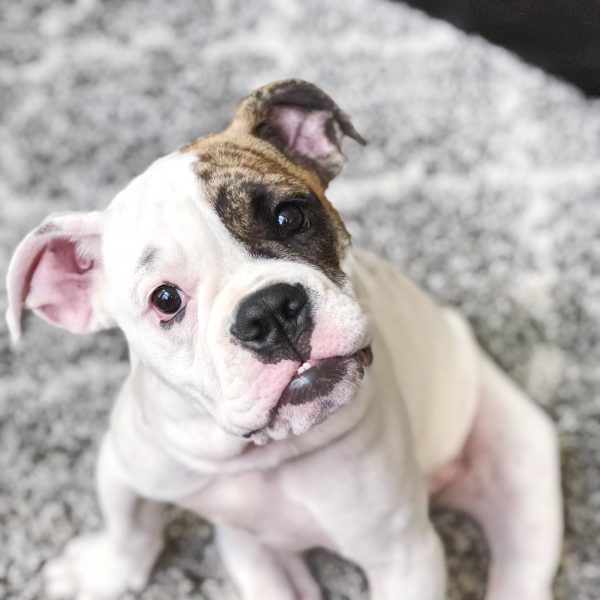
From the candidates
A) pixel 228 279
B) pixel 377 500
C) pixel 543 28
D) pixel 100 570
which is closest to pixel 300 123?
pixel 228 279

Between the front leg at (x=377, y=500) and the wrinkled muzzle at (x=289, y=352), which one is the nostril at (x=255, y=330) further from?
the front leg at (x=377, y=500)

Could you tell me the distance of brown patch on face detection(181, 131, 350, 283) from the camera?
1291 millimetres

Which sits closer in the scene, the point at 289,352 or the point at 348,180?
the point at 289,352

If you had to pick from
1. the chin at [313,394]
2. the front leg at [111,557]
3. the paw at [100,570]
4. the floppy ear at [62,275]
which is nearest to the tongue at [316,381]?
the chin at [313,394]

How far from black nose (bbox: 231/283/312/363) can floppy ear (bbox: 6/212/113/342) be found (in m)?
0.31

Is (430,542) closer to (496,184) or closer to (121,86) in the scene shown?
(496,184)

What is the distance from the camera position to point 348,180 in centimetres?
251

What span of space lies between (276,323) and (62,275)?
403 millimetres

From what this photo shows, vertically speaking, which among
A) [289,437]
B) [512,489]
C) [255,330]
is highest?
[255,330]

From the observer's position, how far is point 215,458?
1479mm

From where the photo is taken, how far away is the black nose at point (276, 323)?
1.20 m

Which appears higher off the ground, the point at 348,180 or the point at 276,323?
the point at 276,323

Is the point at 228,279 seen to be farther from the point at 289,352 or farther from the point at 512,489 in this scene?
the point at 512,489

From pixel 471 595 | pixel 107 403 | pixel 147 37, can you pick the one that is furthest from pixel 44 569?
pixel 147 37
